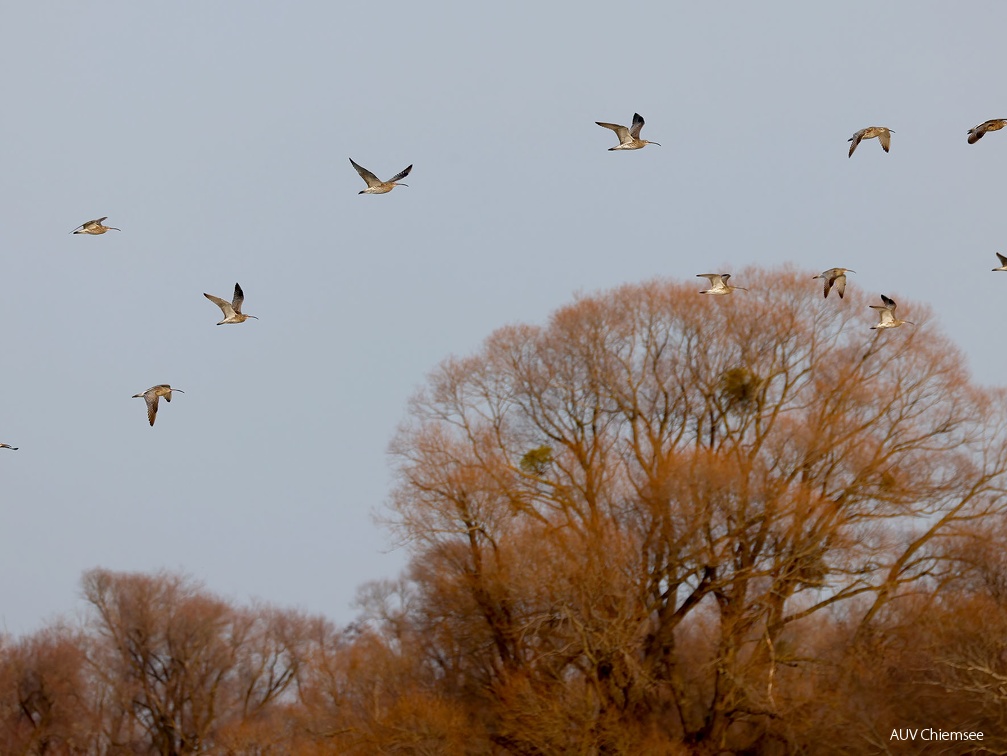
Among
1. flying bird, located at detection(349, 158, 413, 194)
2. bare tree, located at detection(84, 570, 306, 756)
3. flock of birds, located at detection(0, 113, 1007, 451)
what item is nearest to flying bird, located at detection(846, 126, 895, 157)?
flock of birds, located at detection(0, 113, 1007, 451)

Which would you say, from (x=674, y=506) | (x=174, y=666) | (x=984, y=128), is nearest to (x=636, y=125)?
(x=984, y=128)

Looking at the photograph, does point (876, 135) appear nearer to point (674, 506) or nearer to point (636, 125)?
point (636, 125)

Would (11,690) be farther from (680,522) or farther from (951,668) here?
(951,668)

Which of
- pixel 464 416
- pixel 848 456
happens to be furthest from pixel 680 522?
pixel 464 416

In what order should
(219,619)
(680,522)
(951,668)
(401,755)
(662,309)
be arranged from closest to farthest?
(951,668) < (401,755) < (680,522) < (662,309) < (219,619)

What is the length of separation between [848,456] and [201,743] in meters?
33.6

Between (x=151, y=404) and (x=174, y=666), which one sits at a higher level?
(x=174, y=666)

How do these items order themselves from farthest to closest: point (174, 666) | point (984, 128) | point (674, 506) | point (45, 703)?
point (174, 666), point (45, 703), point (674, 506), point (984, 128)

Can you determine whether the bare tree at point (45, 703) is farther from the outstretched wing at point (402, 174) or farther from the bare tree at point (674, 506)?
the outstretched wing at point (402, 174)

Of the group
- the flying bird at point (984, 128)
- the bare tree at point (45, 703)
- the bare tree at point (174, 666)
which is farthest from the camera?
the bare tree at point (174, 666)

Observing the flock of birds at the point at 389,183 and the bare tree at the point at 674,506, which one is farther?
the bare tree at the point at 674,506

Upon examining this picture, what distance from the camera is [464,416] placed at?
50250 millimetres

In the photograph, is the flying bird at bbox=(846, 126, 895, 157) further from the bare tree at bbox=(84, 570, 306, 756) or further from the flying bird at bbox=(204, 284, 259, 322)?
the bare tree at bbox=(84, 570, 306, 756)

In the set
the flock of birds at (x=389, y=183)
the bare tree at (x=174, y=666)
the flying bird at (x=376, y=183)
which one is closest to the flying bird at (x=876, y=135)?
the flock of birds at (x=389, y=183)
